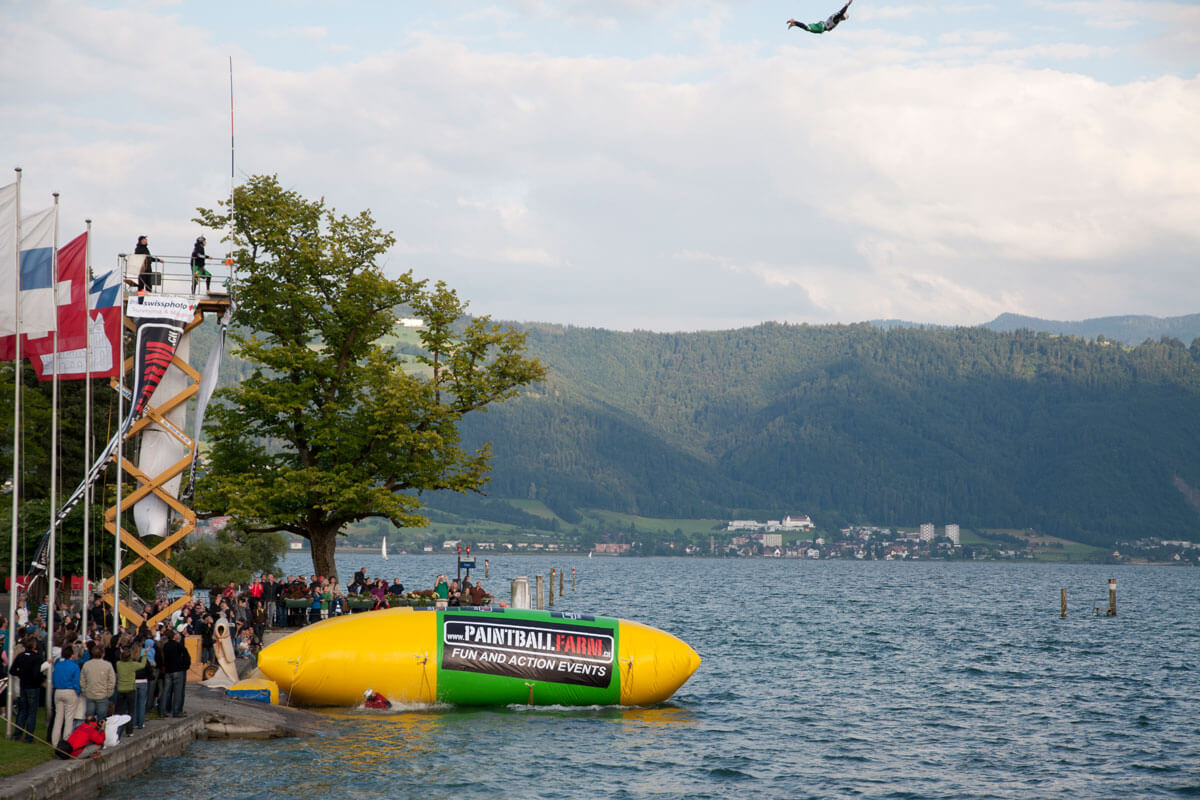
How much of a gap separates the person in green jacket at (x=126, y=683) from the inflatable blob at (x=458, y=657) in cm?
745

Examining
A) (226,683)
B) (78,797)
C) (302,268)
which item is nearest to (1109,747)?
(226,683)

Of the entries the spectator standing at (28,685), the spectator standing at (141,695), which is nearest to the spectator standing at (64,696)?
the spectator standing at (28,685)

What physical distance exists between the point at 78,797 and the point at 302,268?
1157 inches

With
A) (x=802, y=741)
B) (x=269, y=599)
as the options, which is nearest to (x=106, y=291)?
(x=269, y=599)

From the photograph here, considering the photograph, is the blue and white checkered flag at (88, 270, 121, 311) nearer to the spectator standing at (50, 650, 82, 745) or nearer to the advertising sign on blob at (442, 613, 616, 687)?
the spectator standing at (50, 650, 82, 745)

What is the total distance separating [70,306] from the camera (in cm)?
2548

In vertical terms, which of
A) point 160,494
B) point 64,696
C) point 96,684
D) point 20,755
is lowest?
point 20,755

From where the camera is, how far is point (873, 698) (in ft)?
143

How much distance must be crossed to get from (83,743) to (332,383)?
89.5ft

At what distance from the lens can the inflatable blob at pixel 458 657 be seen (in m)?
32.5

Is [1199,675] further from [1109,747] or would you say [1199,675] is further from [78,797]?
[78,797]

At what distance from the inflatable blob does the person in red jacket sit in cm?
996

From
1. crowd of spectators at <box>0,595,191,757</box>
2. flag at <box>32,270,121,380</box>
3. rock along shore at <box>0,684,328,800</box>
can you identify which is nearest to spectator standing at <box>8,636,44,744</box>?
crowd of spectators at <box>0,595,191,757</box>

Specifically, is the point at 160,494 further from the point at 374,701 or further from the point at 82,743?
the point at 82,743
